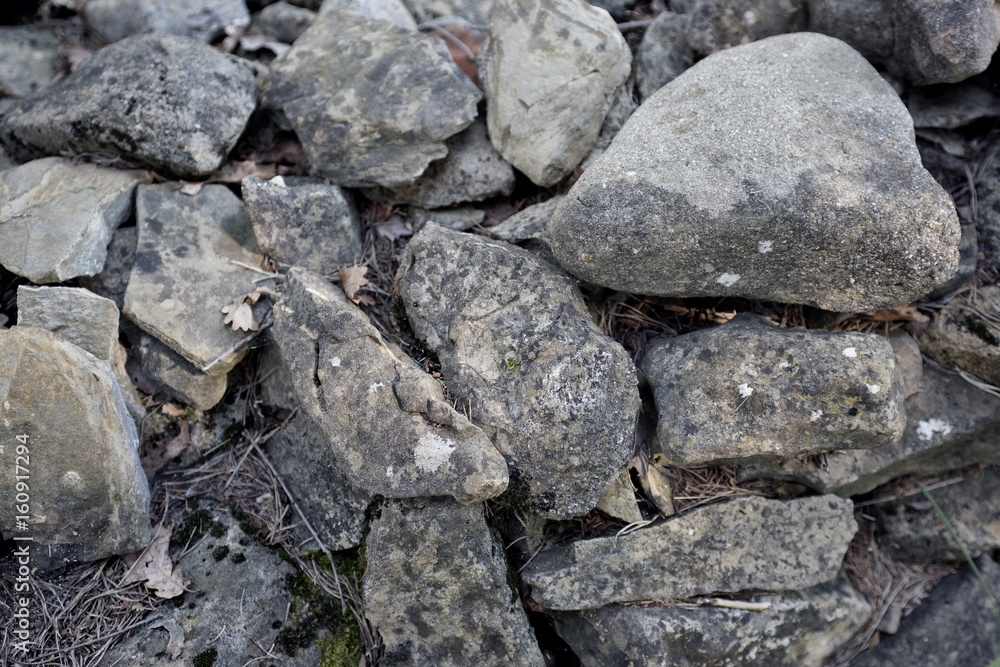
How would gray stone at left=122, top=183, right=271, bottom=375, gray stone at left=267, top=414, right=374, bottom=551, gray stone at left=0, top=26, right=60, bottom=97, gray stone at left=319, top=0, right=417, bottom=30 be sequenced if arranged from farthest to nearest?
gray stone at left=0, top=26, right=60, bottom=97
gray stone at left=319, top=0, right=417, bottom=30
gray stone at left=122, top=183, right=271, bottom=375
gray stone at left=267, top=414, right=374, bottom=551

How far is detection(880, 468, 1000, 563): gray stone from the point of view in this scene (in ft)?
10.7

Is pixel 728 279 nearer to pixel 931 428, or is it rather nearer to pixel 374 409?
pixel 931 428

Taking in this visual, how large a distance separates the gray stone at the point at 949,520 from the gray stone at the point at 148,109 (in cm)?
412

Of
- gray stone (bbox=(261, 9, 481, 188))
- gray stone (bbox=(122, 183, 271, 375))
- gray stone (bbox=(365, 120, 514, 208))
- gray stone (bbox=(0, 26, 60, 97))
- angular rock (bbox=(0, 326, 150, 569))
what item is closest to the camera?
angular rock (bbox=(0, 326, 150, 569))

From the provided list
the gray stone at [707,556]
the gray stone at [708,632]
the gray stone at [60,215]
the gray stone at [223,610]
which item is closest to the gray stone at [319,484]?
the gray stone at [223,610]

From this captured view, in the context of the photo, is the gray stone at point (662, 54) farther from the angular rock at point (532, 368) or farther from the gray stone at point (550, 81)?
the angular rock at point (532, 368)

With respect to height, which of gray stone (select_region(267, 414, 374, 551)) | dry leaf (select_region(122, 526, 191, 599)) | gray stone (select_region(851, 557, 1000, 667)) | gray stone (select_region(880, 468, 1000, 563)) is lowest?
gray stone (select_region(851, 557, 1000, 667))

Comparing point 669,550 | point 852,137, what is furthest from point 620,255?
point 669,550

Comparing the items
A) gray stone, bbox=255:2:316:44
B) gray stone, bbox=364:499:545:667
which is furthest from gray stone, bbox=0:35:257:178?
gray stone, bbox=364:499:545:667

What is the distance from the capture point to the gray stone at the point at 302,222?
3.08m

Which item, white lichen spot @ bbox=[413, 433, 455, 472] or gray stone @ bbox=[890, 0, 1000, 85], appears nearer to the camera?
white lichen spot @ bbox=[413, 433, 455, 472]

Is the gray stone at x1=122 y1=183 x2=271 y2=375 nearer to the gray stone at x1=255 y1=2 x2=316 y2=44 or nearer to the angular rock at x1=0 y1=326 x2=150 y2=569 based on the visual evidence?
the angular rock at x1=0 y1=326 x2=150 y2=569

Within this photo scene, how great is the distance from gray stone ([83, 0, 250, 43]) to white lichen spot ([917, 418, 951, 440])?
14.6 feet

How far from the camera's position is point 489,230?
317cm
